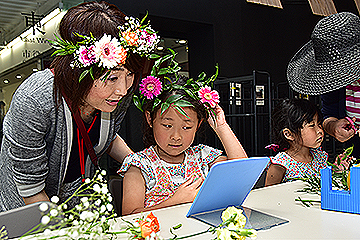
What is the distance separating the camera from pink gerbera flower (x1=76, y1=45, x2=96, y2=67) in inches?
53.4

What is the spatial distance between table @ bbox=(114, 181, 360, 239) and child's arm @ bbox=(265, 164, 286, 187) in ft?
2.31

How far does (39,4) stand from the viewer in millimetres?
3783

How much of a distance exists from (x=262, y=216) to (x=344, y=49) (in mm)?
1143

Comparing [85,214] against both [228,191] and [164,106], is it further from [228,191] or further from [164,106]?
[164,106]

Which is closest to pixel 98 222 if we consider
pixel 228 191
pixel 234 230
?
pixel 234 230

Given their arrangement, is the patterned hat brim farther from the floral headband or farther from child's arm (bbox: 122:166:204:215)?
the floral headband

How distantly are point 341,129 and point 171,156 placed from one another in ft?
3.79

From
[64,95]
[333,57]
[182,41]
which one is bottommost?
[64,95]

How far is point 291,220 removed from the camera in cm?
117

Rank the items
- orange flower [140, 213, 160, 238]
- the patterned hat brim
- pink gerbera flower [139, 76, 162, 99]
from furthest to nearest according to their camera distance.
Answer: the patterned hat brim → pink gerbera flower [139, 76, 162, 99] → orange flower [140, 213, 160, 238]

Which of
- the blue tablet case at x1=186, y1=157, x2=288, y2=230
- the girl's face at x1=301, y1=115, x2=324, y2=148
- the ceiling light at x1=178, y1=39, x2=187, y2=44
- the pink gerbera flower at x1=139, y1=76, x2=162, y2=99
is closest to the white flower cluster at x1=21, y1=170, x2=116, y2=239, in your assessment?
the blue tablet case at x1=186, y1=157, x2=288, y2=230

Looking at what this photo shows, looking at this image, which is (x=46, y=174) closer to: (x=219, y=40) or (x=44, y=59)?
(x=44, y=59)

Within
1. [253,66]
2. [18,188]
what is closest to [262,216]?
[18,188]

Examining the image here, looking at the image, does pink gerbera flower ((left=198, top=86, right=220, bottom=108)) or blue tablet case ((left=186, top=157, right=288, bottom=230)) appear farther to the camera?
pink gerbera flower ((left=198, top=86, right=220, bottom=108))
